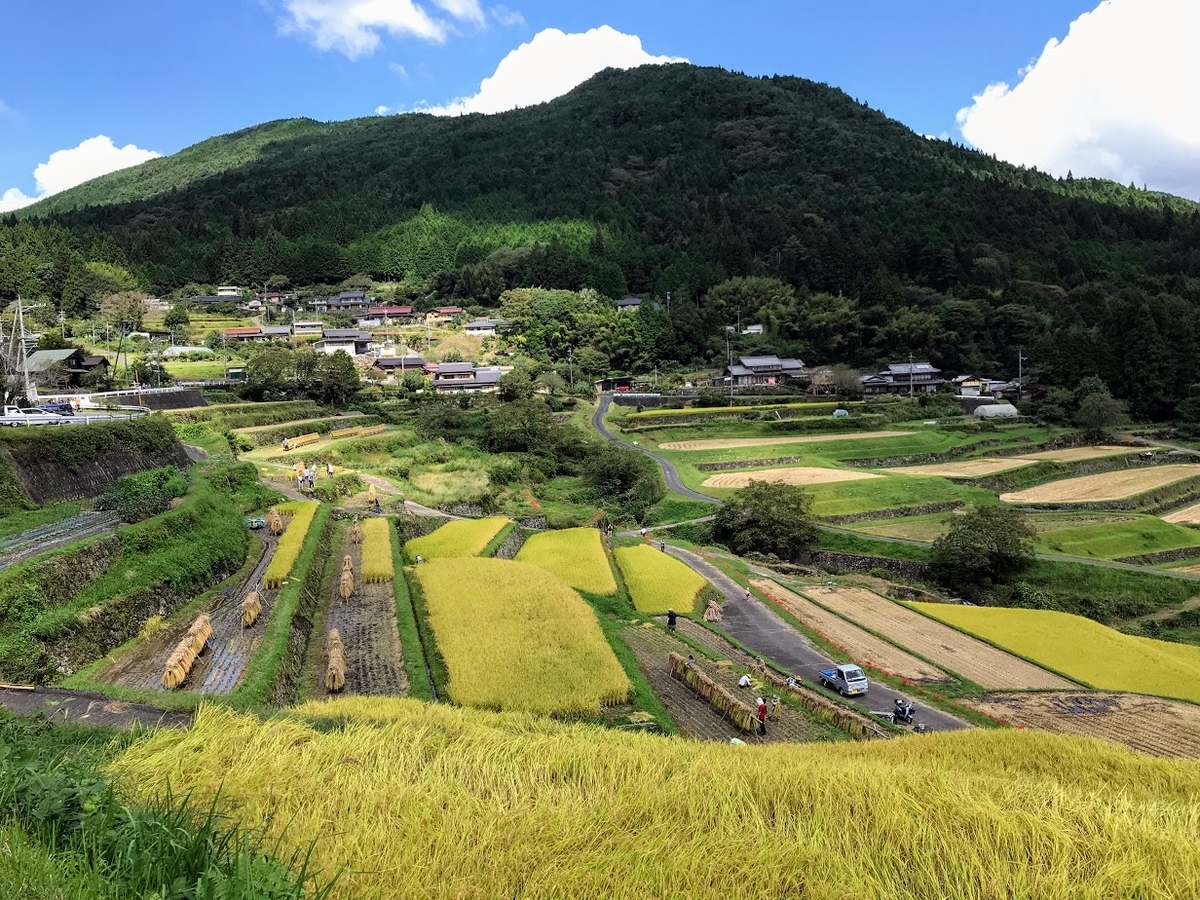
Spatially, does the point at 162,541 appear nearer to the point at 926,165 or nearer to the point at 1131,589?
the point at 1131,589

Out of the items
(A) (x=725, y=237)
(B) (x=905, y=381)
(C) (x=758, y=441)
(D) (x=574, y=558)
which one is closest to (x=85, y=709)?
(D) (x=574, y=558)

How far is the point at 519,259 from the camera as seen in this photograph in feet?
336

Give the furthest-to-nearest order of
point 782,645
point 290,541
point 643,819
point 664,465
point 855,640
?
point 664,465, point 290,541, point 855,640, point 782,645, point 643,819

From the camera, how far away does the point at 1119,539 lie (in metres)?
32.2

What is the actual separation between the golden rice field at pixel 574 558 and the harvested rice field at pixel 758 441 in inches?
932

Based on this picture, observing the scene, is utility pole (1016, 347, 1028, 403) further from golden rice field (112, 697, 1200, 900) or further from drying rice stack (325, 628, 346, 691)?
golden rice field (112, 697, 1200, 900)

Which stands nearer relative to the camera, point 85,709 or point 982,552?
point 85,709

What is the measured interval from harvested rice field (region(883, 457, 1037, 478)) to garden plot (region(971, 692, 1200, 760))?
90.1 feet

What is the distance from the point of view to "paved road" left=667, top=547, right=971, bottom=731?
15351 mm

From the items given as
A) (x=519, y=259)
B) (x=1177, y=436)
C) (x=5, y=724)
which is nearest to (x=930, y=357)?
(x=1177, y=436)

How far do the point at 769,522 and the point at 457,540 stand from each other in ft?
51.0

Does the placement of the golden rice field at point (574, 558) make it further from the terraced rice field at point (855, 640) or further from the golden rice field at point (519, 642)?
the terraced rice field at point (855, 640)

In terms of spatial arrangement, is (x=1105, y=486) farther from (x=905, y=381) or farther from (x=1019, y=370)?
(x=1019, y=370)

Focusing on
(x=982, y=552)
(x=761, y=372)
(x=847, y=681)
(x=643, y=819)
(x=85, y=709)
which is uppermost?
(x=761, y=372)
